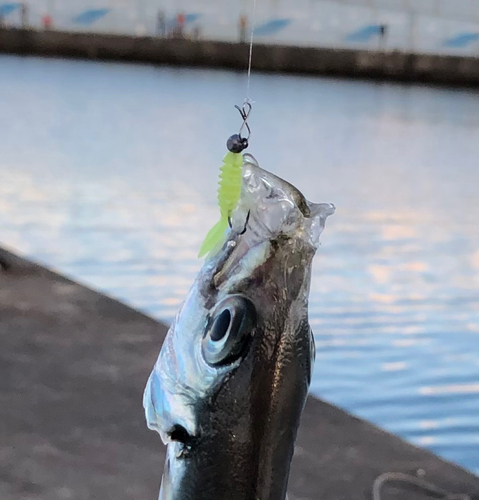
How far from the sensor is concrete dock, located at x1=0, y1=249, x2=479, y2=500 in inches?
83.8

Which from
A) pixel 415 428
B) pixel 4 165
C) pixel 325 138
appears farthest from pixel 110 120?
pixel 415 428

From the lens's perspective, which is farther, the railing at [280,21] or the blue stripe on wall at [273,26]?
the blue stripe on wall at [273,26]

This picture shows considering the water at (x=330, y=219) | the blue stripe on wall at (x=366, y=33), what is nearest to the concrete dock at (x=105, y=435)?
the water at (x=330, y=219)

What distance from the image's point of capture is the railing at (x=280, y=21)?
19625 millimetres

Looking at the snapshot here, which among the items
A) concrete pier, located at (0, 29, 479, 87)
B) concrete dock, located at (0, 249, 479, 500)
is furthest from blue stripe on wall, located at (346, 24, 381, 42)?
concrete dock, located at (0, 249, 479, 500)

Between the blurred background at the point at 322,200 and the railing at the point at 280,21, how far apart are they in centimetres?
363

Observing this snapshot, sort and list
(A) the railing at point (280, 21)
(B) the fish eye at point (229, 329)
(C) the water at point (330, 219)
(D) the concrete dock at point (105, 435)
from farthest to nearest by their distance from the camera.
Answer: (A) the railing at point (280, 21) < (C) the water at point (330, 219) < (D) the concrete dock at point (105, 435) < (B) the fish eye at point (229, 329)

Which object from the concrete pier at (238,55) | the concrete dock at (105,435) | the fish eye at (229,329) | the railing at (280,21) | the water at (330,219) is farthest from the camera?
the concrete pier at (238,55)

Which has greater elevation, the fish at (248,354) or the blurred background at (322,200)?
the fish at (248,354)

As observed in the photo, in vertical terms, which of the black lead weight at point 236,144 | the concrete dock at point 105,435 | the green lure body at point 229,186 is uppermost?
the black lead weight at point 236,144

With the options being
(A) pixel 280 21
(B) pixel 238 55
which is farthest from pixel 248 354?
(A) pixel 280 21

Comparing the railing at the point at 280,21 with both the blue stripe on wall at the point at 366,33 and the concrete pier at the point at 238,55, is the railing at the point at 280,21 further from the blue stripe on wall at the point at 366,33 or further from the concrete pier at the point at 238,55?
the concrete pier at the point at 238,55

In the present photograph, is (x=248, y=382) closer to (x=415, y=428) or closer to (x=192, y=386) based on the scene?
(x=192, y=386)

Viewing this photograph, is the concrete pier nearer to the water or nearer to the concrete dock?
the water
